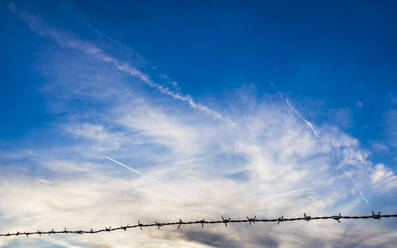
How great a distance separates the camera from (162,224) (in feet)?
24.9

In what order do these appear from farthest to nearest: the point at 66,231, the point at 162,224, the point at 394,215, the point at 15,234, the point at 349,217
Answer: the point at 15,234
the point at 66,231
the point at 162,224
the point at 349,217
the point at 394,215

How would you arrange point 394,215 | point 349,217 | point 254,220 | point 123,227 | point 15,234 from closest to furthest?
point 394,215
point 349,217
point 254,220
point 123,227
point 15,234

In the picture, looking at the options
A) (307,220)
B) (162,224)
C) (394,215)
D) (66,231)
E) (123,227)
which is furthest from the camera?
(66,231)

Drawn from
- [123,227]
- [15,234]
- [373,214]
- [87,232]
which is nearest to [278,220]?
[373,214]

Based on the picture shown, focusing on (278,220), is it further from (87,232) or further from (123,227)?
(87,232)

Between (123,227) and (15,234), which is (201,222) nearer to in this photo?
(123,227)

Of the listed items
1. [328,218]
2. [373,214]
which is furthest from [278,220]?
[373,214]

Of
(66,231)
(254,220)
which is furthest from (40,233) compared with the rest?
(254,220)

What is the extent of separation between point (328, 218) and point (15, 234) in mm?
10508

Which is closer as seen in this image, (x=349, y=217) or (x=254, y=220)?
(x=349, y=217)

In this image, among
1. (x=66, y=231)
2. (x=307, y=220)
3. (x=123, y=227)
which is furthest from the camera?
(x=66, y=231)

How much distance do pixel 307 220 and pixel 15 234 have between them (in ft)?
33.0

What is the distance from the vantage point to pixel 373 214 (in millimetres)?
5758

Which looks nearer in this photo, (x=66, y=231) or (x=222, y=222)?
(x=222, y=222)
